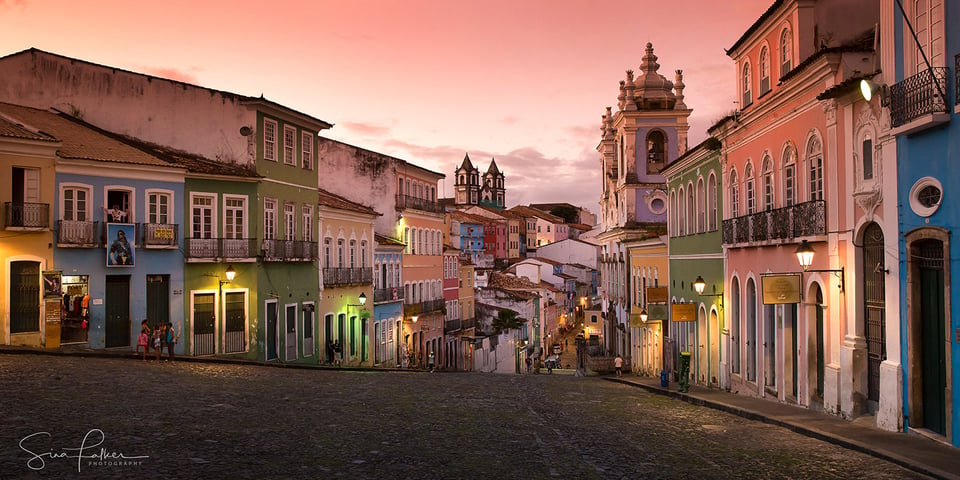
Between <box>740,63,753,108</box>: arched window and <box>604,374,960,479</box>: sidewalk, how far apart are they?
837 centimetres

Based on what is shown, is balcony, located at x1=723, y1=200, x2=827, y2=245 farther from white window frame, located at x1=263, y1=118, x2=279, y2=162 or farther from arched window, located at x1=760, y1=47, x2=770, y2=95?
white window frame, located at x1=263, y1=118, x2=279, y2=162

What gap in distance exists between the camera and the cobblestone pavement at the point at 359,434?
34.9 ft

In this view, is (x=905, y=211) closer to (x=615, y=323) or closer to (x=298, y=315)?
(x=298, y=315)

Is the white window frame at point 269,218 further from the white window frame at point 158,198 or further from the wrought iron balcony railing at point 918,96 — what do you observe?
the wrought iron balcony railing at point 918,96

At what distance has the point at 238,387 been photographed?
1908 cm

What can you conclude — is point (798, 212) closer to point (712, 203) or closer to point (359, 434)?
point (712, 203)

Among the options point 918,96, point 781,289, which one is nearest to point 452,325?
point 781,289

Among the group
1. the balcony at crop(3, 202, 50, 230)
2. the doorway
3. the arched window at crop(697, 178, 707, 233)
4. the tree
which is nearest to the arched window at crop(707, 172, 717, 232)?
the arched window at crop(697, 178, 707, 233)

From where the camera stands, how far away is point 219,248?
29703 millimetres

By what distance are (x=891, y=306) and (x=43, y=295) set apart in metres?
21.5

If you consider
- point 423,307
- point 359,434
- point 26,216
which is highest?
point 26,216

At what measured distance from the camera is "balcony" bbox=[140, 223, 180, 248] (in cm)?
2761

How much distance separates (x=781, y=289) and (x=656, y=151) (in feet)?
109

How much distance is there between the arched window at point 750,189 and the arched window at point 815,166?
4.27 metres
